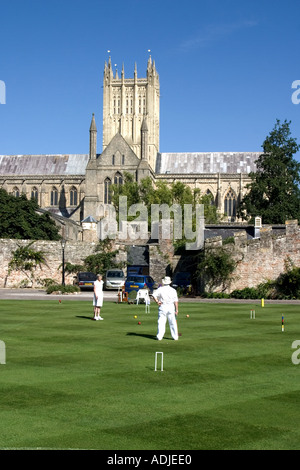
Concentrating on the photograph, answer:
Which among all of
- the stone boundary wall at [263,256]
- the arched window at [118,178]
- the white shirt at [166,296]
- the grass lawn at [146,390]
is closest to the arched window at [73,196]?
the arched window at [118,178]

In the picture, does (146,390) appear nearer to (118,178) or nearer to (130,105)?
(118,178)

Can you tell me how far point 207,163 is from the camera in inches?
4402

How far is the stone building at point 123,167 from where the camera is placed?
312ft

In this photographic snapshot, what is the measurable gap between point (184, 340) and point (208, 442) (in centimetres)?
824

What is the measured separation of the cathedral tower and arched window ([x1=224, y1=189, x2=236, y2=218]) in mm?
18979

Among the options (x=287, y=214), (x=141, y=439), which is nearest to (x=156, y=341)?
(x=141, y=439)

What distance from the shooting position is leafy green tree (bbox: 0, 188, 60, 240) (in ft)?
175

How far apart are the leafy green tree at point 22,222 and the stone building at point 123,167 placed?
38.3 metres

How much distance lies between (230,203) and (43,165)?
3104 cm

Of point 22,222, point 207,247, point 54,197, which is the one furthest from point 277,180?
point 54,197

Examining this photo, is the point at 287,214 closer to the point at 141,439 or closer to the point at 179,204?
the point at 179,204

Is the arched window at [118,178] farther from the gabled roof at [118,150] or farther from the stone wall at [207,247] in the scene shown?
the stone wall at [207,247]

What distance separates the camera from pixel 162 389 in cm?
983

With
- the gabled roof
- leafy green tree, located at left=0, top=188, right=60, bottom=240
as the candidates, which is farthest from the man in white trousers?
the gabled roof
